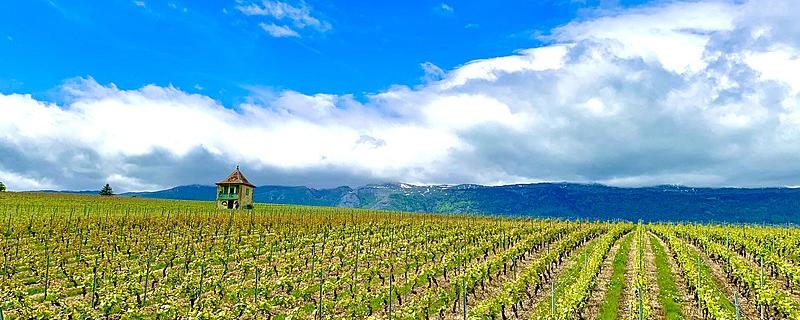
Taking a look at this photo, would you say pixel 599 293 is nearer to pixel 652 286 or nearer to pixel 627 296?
pixel 627 296

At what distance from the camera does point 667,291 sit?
22750 millimetres

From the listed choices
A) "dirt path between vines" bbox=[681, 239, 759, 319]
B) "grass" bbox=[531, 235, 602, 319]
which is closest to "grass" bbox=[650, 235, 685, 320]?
"dirt path between vines" bbox=[681, 239, 759, 319]

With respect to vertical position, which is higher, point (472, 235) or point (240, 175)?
point (240, 175)

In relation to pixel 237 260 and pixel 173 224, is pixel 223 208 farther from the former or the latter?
pixel 237 260

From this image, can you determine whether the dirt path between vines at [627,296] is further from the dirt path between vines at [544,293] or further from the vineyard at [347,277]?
the dirt path between vines at [544,293]

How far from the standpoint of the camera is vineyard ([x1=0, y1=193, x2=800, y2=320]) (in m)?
17.4

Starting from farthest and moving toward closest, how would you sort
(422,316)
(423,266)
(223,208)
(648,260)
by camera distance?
(223,208)
(648,260)
(423,266)
(422,316)

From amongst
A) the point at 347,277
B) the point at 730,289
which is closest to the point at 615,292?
the point at 730,289

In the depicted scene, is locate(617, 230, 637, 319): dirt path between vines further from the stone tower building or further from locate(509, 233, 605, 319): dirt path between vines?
the stone tower building

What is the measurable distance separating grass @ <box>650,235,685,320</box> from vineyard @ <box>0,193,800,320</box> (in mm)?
103

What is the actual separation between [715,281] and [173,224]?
39838 mm

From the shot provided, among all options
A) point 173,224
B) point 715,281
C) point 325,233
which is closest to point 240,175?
point 173,224

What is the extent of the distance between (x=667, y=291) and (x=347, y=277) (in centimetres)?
1376

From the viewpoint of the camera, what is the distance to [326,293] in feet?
73.3
